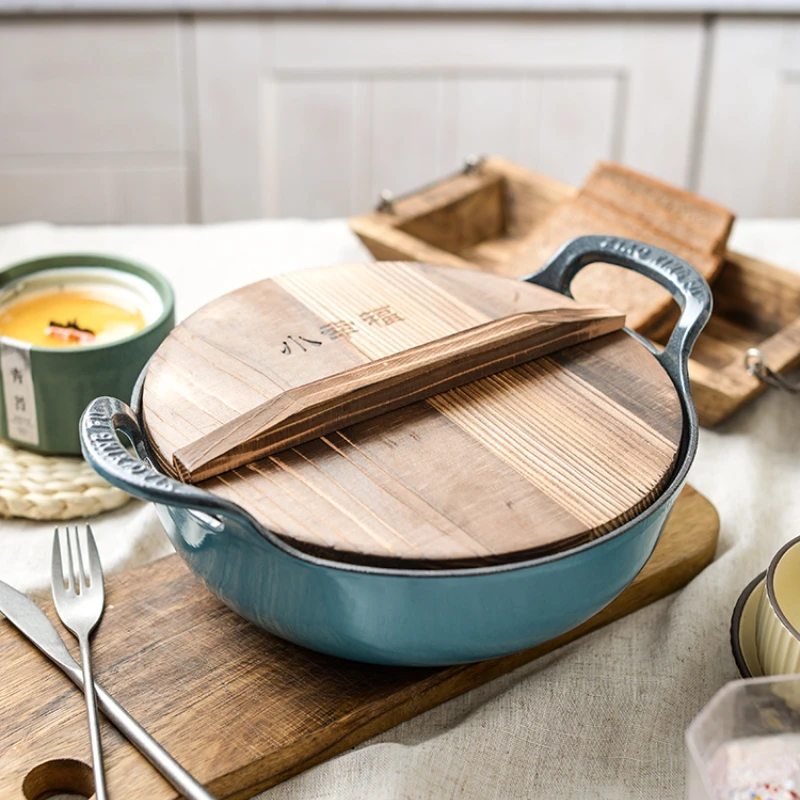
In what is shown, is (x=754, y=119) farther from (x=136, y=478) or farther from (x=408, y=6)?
(x=136, y=478)

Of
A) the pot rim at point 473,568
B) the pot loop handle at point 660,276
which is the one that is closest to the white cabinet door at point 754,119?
the pot loop handle at point 660,276

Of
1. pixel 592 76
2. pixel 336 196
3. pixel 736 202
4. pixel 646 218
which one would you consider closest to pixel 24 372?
pixel 646 218

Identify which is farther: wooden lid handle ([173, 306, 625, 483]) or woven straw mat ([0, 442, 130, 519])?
woven straw mat ([0, 442, 130, 519])

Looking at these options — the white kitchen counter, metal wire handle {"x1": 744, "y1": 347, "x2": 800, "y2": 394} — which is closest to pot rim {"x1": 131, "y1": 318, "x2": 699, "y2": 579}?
metal wire handle {"x1": 744, "y1": 347, "x2": 800, "y2": 394}

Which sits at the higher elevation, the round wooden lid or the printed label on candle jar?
the round wooden lid

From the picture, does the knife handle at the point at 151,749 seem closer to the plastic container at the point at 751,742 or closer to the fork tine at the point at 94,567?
the fork tine at the point at 94,567

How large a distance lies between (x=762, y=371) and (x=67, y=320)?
22.9 inches

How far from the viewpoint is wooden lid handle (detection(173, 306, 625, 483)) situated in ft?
1.92

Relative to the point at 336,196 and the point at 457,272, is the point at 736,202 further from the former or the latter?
the point at 457,272

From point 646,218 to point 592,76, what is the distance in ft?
3.50

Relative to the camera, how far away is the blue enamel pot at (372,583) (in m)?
0.53

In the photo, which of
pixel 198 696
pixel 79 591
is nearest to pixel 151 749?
pixel 198 696

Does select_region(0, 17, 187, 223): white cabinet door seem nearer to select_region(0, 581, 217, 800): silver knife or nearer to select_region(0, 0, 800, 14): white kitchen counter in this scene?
select_region(0, 0, 800, 14): white kitchen counter

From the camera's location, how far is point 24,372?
2.58 feet
